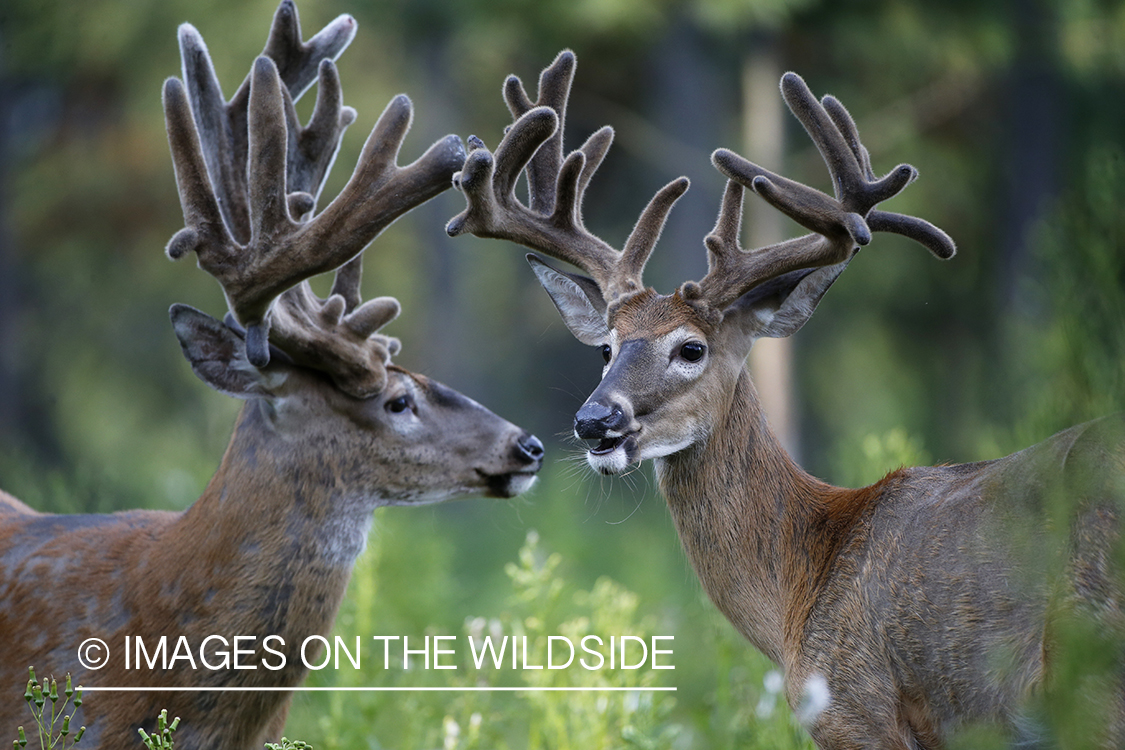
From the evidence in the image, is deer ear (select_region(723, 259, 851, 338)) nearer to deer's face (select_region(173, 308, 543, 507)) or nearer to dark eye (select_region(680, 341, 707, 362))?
dark eye (select_region(680, 341, 707, 362))

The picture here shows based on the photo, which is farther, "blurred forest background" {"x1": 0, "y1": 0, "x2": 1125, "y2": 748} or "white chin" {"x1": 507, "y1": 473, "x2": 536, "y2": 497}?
"blurred forest background" {"x1": 0, "y1": 0, "x2": 1125, "y2": 748}

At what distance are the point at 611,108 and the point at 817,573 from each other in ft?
40.2

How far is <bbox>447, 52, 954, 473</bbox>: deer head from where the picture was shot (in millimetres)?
4125

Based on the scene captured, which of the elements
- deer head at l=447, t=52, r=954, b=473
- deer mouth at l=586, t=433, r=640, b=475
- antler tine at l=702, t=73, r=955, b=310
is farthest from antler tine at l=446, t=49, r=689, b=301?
deer mouth at l=586, t=433, r=640, b=475

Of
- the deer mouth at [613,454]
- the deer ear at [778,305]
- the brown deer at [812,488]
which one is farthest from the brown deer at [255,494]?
the deer ear at [778,305]

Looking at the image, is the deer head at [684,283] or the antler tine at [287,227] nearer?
the deer head at [684,283]

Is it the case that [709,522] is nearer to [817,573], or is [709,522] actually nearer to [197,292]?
[817,573]

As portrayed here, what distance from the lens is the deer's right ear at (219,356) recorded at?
438 centimetres

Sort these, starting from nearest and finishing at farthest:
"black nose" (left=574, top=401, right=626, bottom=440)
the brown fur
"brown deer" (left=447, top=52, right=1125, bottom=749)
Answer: "brown deer" (left=447, top=52, right=1125, bottom=749) → "black nose" (left=574, top=401, right=626, bottom=440) → the brown fur

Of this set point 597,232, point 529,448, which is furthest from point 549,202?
point 597,232

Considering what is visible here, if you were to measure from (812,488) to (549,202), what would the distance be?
1690 mm

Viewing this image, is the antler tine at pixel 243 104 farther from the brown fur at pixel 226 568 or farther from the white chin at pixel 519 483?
the white chin at pixel 519 483

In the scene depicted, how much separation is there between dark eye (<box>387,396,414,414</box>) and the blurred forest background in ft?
Answer: 2.31

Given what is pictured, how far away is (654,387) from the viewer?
4.20 m
